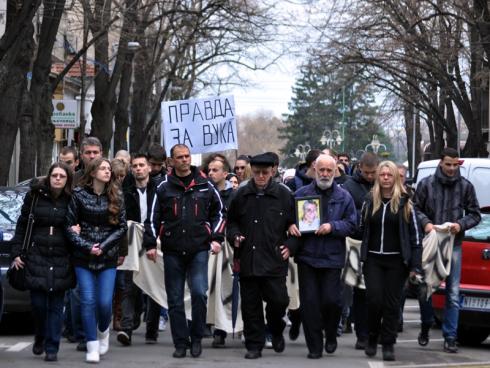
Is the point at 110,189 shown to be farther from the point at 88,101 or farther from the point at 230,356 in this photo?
the point at 88,101

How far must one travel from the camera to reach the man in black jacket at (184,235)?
1133 cm

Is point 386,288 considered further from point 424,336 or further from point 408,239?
point 424,336

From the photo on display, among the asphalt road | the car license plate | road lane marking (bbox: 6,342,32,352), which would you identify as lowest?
the asphalt road

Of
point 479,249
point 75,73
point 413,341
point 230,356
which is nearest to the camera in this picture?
point 230,356

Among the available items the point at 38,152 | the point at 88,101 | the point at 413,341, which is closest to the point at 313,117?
the point at 88,101

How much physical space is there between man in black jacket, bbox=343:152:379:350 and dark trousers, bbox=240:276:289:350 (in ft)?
3.92

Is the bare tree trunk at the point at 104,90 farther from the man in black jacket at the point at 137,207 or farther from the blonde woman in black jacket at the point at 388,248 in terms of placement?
the blonde woman in black jacket at the point at 388,248

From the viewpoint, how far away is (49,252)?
424 inches

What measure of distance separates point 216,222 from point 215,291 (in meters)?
1.33

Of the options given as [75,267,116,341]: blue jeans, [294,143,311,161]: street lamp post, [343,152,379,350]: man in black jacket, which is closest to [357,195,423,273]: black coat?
[343,152,379,350]: man in black jacket

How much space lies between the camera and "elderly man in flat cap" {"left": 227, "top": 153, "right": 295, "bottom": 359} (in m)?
11.3

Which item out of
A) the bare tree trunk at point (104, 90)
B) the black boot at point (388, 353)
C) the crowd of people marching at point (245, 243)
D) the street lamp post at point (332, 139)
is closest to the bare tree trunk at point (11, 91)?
the bare tree trunk at point (104, 90)

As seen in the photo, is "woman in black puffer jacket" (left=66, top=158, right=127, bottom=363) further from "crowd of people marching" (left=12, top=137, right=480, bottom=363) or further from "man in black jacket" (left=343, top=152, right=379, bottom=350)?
"man in black jacket" (left=343, top=152, right=379, bottom=350)

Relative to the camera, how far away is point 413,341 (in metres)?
13.2
